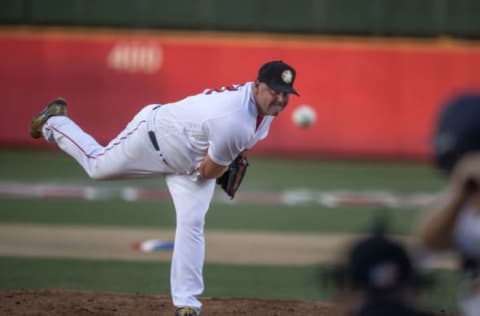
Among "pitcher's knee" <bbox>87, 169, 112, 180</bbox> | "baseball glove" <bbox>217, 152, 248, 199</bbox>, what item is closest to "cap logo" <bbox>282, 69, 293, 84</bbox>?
"baseball glove" <bbox>217, 152, 248, 199</bbox>

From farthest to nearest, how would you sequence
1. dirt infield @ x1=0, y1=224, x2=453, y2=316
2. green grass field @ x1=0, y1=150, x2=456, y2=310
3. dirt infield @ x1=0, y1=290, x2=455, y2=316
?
green grass field @ x1=0, y1=150, x2=456, y2=310 → dirt infield @ x1=0, y1=224, x2=453, y2=316 → dirt infield @ x1=0, y1=290, x2=455, y2=316

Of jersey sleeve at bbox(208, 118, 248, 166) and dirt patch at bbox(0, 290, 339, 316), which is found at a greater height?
jersey sleeve at bbox(208, 118, 248, 166)

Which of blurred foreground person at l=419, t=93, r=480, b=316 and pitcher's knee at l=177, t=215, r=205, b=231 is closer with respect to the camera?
blurred foreground person at l=419, t=93, r=480, b=316

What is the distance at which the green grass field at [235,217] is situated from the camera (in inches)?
341

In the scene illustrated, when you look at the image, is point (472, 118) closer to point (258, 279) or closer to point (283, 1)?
point (258, 279)

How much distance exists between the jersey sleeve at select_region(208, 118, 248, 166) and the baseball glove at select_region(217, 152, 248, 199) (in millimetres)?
464

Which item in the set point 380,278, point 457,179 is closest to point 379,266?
point 380,278

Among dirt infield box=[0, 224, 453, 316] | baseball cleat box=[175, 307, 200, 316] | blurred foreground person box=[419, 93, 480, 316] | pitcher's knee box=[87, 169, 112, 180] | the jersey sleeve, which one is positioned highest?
blurred foreground person box=[419, 93, 480, 316]

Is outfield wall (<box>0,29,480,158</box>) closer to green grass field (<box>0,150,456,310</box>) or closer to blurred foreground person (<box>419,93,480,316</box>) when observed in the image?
green grass field (<box>0,150,456,310</box>)

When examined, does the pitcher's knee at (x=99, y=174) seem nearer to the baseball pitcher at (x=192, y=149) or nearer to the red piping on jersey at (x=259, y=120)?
the baseball pitcher at (x=192, y=149)

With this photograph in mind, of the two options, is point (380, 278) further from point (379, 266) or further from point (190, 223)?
point (190, 223)

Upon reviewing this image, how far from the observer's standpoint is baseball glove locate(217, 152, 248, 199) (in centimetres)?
705

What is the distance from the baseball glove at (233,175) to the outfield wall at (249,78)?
1118 centimetres

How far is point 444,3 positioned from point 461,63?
3.95 feet
